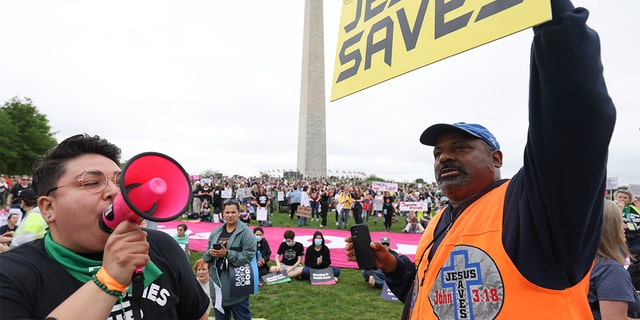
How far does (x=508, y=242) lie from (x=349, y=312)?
222 inches

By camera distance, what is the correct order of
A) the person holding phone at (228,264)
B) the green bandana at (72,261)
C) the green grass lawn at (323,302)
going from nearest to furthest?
the green bandana at (72,261)
the person holding phone at (228,264)
the green grass lawn at (323,302)

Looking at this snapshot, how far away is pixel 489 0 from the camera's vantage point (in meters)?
1.31

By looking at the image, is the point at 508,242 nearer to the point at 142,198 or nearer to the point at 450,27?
the point at 450,27

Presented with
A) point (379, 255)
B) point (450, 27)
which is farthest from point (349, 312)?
point (450, 27)

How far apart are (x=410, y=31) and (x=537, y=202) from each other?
877mm

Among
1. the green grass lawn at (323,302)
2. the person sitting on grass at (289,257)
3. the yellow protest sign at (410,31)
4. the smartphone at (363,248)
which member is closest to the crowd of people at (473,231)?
the yellow protest sign at (410,31)

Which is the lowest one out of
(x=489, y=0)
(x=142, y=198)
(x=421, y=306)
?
(x=421, y=306)

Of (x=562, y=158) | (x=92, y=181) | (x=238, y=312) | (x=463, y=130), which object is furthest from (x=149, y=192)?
(x=238, y=312)

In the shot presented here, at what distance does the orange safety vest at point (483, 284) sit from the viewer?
1359 millimetres

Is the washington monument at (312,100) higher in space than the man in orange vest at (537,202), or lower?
higher

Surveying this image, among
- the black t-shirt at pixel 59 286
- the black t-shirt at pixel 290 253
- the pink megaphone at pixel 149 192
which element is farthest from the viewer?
the black t-shirt at pixel 290 253

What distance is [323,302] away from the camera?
7.00 metres

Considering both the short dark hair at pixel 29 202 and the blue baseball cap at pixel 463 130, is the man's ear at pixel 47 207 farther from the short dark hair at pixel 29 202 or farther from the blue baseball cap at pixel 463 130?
the short dark hair at pixel 29 202

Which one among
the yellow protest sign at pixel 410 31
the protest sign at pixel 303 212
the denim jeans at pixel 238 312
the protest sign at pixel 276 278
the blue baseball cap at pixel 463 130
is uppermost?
the yellow protest sign at pixel 410 31
